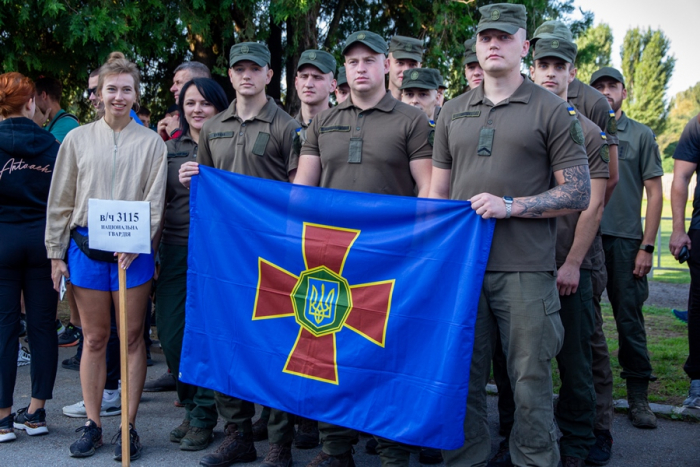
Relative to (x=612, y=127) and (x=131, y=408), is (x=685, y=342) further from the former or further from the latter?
(x=131, y=408)

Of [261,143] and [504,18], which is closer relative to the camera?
[504,18]

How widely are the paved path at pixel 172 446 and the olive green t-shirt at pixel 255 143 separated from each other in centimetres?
177

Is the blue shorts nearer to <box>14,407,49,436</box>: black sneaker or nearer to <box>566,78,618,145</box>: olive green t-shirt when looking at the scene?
<box>14,407,49,436</box>: black sneaker

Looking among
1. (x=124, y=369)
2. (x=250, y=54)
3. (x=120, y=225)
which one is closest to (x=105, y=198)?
(x=120, y=225)

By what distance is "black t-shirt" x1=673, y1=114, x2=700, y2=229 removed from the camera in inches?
204

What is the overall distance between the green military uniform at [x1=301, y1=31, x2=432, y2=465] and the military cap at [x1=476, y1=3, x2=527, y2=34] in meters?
0.67

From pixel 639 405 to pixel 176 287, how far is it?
10.6 feet

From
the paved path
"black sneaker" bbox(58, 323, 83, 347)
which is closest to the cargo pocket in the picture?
the paved path

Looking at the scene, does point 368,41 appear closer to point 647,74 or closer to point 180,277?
point 180,277

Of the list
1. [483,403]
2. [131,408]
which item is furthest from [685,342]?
[131,408]

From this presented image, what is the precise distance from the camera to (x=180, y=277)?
15.2 ft

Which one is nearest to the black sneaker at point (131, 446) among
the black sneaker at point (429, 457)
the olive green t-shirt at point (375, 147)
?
the black sneaker at point (429, 457)

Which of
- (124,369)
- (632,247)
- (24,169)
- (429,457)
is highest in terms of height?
(24,169)

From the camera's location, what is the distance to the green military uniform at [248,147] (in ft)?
14.2
